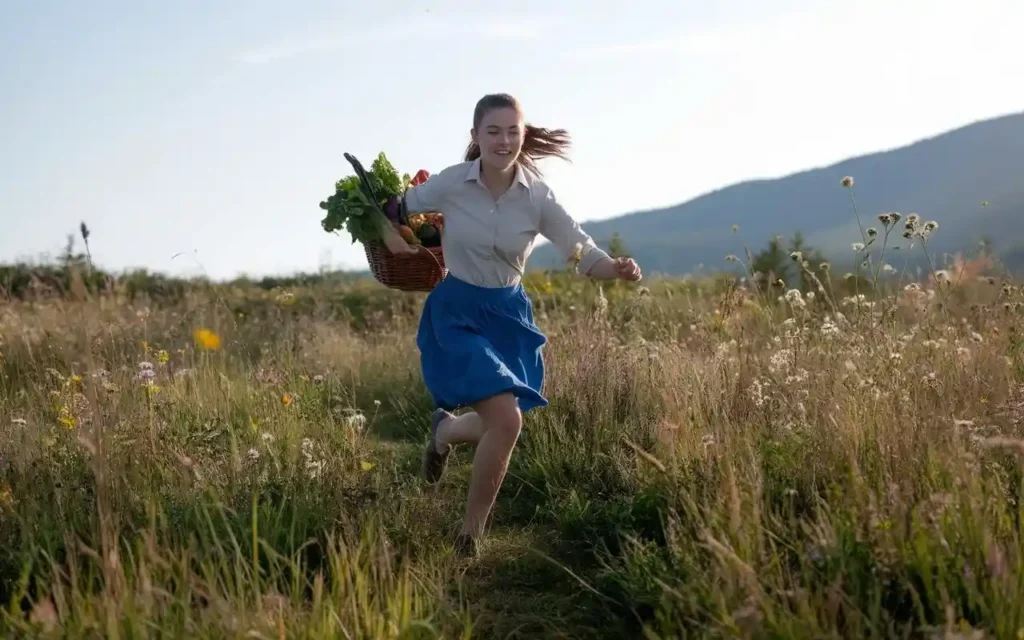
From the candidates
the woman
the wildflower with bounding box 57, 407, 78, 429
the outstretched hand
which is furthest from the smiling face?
the wildflower with bounding box 57, 407, 78, 429

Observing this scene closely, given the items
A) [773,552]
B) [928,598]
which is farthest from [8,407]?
[928,598]

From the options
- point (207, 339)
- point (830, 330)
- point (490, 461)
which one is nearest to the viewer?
point (490, 461)

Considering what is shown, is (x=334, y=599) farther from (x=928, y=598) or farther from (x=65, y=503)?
(x=928, y=598)

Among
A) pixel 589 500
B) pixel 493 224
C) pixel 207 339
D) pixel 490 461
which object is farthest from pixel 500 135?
pixel 207 339

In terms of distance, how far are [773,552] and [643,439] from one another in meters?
2.29

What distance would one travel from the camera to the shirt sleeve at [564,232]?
476cm

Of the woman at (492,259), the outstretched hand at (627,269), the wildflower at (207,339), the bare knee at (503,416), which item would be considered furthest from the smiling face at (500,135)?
the wildflower at (207,339)

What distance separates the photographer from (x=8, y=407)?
6387mm

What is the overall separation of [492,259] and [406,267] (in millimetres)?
484

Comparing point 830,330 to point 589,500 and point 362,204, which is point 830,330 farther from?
point 362,204

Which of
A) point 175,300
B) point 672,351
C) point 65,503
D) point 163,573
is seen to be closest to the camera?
point 163,573

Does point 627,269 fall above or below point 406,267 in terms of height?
below

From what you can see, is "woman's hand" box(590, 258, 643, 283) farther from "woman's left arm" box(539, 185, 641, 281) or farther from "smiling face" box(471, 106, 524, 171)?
"smiling face" box(471, 106, 524, 171)

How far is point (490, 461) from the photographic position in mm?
4344
